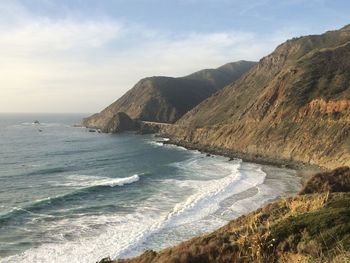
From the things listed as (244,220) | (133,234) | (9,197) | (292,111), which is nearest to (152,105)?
(292,111)

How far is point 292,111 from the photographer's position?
80625 millimetres

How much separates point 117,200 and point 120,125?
10258cm

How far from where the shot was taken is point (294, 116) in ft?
260

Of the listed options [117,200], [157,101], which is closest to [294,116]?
[117,200]

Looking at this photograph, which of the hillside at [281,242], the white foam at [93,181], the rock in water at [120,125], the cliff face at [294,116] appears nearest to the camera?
the hillside at [281,242]

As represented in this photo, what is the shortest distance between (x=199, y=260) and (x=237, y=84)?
113 m

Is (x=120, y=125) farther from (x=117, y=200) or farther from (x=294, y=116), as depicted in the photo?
(x=117, y=200)

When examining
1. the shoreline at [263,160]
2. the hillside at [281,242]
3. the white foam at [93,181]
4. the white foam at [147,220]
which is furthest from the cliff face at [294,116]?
the hillside at [281,242]

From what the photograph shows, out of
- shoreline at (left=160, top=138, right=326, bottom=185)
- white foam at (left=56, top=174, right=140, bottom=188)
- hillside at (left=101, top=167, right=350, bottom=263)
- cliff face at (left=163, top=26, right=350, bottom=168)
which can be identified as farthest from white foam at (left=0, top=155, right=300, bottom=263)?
cliff face at (left=163, top=26, right=350, bottom=168)

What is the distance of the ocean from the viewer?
28.5m

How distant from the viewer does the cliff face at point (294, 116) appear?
68.6 meters

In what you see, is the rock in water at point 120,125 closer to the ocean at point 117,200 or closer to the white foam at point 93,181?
the ocean at point 117,200

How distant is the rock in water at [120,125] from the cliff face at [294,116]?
1252 inches

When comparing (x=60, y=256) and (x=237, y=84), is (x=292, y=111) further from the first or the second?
(x=60, y=256)
